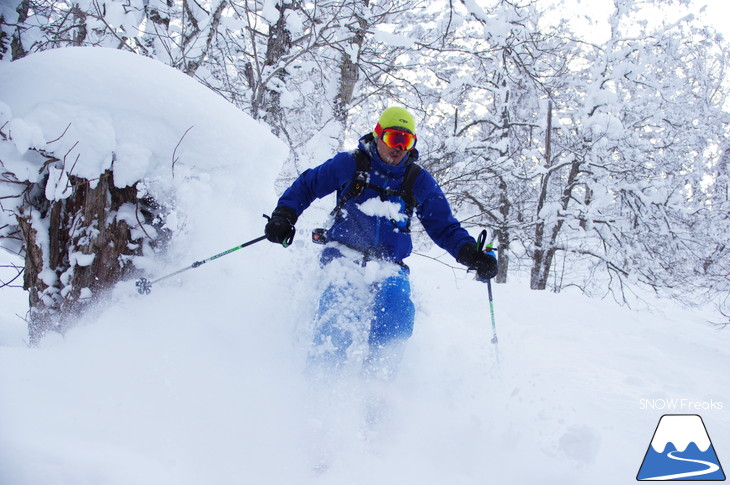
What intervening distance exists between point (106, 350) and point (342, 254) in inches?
61.4

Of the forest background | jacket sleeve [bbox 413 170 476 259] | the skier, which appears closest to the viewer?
the skier

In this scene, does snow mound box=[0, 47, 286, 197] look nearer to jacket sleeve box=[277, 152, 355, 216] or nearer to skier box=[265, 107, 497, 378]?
jacket sleeve box=[277, 152, 355, 216]

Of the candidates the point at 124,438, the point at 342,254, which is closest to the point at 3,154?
the point at 124,438

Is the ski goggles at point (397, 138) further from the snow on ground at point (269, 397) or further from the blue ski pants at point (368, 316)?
the snow on ground at point (269, 397)

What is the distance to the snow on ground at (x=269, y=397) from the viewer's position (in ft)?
6.25

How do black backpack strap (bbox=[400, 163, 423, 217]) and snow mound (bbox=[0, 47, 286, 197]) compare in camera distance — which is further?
black backpack strap (bbox=[400, 163, 423, 217])

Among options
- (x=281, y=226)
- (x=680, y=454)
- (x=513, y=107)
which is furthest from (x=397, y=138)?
(x=513, y=107)

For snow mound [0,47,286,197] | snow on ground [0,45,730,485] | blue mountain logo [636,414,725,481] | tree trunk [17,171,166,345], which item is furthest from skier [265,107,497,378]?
blue mountain logo [636,414,725,481]

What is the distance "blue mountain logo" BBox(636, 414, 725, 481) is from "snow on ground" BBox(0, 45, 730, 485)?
7 centimetres

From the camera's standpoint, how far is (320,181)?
10.1ft

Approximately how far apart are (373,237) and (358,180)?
0.42 m

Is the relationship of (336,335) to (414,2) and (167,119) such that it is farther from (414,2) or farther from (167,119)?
(414,2)

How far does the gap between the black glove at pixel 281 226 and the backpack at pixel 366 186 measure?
314 mm

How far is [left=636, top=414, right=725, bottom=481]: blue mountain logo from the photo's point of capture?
218 cm
